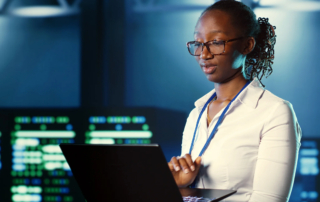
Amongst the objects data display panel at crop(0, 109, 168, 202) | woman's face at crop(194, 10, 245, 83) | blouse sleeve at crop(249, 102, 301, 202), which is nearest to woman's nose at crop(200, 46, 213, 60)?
woman's face at crop(194, 10, 245, 83)

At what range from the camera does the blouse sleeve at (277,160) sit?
907 millimetres

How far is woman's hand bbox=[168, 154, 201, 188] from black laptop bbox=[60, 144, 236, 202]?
0.08 meters

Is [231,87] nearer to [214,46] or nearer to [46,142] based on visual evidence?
[214,46]

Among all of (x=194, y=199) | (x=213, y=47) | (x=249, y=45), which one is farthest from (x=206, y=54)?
(x=194, y=199)

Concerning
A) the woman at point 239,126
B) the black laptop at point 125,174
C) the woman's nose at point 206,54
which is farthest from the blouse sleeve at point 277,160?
→ the woman's nose at point 206,54

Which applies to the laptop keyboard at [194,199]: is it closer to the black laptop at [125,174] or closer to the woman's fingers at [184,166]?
the black laptop at [125,174]

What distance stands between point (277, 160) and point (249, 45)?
0.37 m

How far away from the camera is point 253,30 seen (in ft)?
3.59

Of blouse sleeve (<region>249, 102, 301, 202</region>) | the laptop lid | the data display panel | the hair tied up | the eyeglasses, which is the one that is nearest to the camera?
the laptop lid

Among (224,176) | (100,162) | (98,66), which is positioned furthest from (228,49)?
(98,66)

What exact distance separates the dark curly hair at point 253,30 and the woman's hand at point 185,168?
15.5 inches

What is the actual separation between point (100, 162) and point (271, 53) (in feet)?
2.39

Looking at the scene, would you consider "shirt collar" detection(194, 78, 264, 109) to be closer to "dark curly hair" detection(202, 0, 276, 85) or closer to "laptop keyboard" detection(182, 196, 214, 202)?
"dark curly hair" detection(202, 0, 276, 85)

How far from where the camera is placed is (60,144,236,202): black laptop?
0.71 m
